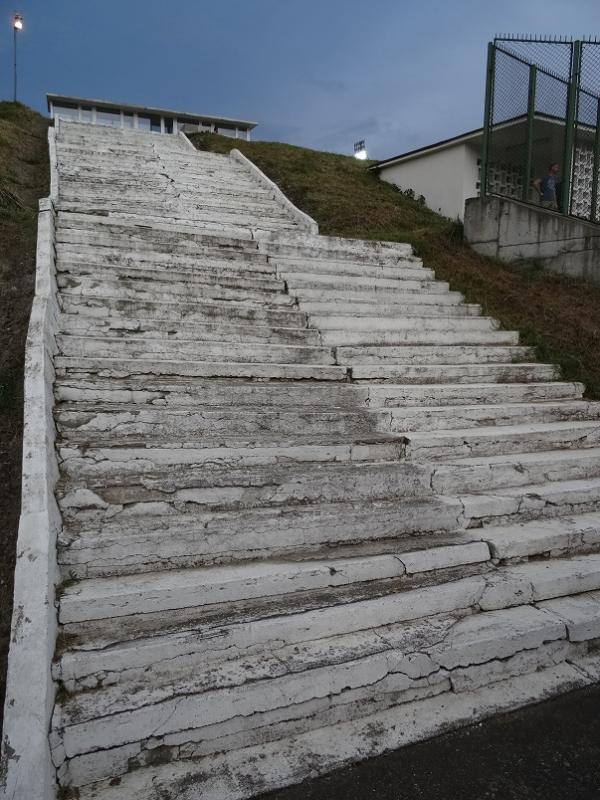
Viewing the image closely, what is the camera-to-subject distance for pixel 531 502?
3.95 meters

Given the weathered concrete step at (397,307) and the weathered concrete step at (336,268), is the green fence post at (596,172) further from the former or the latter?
the weathered concrete step at (397,307)

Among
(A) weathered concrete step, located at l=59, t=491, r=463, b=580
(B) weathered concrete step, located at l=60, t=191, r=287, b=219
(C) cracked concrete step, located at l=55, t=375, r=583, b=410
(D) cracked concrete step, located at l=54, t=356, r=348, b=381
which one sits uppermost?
(B) weathered concrete step, located at l=60, t=191, r=287, b=219

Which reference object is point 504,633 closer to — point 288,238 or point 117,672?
point 117,672

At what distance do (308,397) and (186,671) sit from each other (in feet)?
8.19

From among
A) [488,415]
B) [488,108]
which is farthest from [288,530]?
[488,108]

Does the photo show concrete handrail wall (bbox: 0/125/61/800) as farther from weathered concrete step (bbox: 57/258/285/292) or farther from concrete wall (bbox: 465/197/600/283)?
concrete wall (bbox: 465/197/600/283)

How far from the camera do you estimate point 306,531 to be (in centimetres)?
337

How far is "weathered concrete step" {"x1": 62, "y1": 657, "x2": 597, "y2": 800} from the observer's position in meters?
2.28

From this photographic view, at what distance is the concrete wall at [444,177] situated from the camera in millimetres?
13898

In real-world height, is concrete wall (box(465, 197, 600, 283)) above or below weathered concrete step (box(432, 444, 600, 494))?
above

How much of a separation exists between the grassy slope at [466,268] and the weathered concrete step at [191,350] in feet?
9.22

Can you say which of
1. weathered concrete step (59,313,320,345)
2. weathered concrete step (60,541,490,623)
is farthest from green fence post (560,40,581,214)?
weathered concrete step (60,541,490,623)

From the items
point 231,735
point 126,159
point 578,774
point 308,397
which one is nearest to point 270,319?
point 308,397

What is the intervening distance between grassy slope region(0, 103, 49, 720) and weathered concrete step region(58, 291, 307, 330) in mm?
556
